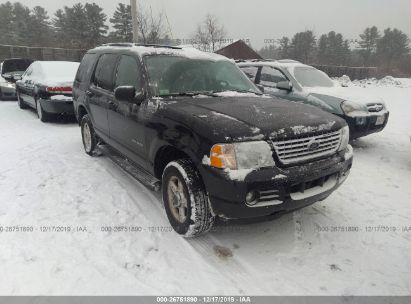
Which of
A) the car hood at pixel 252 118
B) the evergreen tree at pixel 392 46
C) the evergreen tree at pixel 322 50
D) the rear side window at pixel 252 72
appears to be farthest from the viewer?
the evergreen tree at pixel 322 50

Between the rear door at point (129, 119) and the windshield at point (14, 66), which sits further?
the windshield at point (14, 66)

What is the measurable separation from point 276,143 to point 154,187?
152cm

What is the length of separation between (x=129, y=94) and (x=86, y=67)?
8.30ft

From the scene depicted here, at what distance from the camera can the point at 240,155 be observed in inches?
110

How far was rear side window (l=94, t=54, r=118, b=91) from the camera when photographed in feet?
15.6

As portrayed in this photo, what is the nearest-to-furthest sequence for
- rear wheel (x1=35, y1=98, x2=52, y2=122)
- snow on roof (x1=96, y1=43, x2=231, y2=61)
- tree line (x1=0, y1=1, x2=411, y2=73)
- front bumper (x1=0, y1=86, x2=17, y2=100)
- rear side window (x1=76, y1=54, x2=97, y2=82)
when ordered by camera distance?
snow on roof (x1=96, y1=43, x2=231, y2=61), rear side window (x1=76, y1=54, x2=97, y2=82), rear wheel (x1=35, y1=98, x2=52, y2=122), front bumper (x1=0, y1=86, x2=17, y2=100), tree line (x1=0, y1=1, x2=411, y2=73)

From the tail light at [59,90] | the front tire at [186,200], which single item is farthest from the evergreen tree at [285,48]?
the front tire at [186,200]

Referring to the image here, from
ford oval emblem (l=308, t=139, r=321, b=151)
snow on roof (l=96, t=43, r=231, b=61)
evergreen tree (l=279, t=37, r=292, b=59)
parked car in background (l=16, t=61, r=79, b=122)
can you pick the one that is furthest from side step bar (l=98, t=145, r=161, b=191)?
evergreen tree (l=279, t=37, r=292, b=59)

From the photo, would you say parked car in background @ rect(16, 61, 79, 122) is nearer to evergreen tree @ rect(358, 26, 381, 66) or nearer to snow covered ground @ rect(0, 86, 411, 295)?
snow covered ground @ rect(0, 86, 411, 295)

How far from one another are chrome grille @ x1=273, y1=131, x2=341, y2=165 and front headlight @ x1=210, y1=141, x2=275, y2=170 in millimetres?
→ 162

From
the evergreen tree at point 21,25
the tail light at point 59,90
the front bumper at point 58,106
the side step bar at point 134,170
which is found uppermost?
the evergreen tree at point 21,25

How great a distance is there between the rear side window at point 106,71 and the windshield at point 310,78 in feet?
13.5

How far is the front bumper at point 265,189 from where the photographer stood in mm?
2783

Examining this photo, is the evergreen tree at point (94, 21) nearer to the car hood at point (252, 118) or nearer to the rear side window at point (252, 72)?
the rear side window at point (252, 72)
